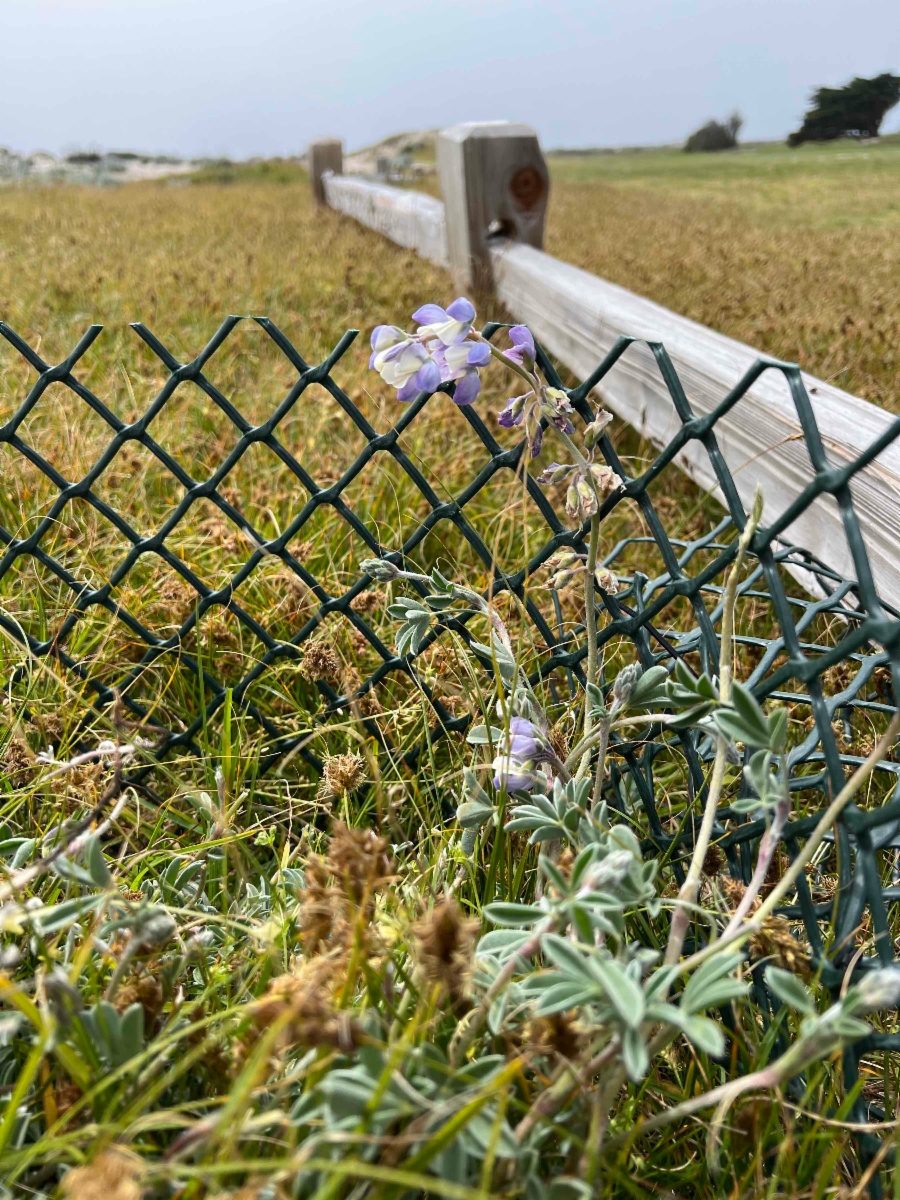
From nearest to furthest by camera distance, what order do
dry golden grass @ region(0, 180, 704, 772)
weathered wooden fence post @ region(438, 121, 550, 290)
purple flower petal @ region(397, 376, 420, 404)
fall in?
purple flower petal @ region(397, 376, 420, 404) → dry golden grass @ region(0, 180, 704, 772) → weathered wooden fence post @ region(438, 121, 550, 290)

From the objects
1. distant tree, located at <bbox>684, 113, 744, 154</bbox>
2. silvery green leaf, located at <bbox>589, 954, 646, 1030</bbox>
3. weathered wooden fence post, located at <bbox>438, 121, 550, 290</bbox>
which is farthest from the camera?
distant tree, located at <bbox>684, 113, 744, 154</bbox>

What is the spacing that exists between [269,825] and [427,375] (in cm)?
77

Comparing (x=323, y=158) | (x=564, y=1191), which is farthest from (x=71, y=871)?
(x=323, y=158)

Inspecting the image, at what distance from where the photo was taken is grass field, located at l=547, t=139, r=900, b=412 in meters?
3.47

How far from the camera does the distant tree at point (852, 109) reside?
29.4ft

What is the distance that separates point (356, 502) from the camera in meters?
2.14

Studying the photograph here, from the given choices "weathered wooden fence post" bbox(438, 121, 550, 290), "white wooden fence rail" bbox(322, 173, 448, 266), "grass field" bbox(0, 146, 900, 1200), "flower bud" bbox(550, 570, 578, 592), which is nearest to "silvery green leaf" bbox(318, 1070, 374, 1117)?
"grass field" bbox(0, 146, 900, 1200)

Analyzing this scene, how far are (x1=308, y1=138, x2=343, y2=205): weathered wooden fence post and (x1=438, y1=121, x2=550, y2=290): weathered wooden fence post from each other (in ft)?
19.9

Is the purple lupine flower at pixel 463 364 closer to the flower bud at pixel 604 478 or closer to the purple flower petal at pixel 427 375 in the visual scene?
the purple flower petal at pixel 427 375

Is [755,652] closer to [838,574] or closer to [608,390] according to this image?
[838,574]

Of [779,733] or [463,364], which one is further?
[463,364]

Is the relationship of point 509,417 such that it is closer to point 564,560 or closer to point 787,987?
point 564,560

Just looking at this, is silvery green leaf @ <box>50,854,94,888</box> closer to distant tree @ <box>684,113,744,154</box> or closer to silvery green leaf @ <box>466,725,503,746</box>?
silvery green leaf @ <box>466,725,503,746</box>

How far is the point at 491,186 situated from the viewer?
396 centimetres
